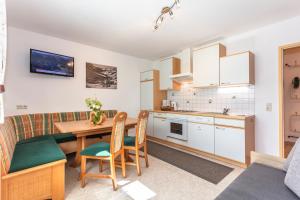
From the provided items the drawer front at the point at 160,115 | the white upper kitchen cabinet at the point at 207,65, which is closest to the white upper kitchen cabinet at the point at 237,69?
the white upper kitchen cabinet at the point at 207,65

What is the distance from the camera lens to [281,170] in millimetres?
1391

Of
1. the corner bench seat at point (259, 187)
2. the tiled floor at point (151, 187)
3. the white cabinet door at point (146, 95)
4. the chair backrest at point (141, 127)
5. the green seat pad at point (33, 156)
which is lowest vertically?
the tiled floor at point (151, 187)

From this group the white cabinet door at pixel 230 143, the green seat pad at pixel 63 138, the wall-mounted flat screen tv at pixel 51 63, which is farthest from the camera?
the wall-mounted flat screen tv at pixel 51 63

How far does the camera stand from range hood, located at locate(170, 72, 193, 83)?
11.5 feet

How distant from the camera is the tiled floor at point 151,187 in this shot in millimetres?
1720

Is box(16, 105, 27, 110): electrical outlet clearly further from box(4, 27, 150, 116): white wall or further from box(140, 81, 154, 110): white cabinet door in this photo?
box(140, 81, 154, 110): white cabinet door

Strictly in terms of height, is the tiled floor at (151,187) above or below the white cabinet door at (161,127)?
below

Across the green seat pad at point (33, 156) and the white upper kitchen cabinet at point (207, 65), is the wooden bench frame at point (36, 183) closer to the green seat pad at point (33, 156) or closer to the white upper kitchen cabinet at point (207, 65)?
the green seat pad at point (33, 156)

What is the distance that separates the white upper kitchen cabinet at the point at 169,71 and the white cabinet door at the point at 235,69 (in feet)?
4.18

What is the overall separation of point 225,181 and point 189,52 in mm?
2802

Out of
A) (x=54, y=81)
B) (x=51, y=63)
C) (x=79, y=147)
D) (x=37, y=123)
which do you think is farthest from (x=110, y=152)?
(x=51, y=63)

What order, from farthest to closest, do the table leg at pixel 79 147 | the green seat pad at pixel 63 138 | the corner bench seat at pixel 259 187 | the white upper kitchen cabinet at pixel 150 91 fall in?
the white upper kitchen cabinet at pixel 150 91
the green seat pad at pixel 63 138
the table leg at pixel 79 147
the corner bench seat at pixel 259 187

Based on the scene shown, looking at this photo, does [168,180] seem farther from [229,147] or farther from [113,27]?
[113,27]

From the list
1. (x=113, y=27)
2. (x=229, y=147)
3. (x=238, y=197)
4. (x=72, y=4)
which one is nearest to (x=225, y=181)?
(x=229, y=147)
